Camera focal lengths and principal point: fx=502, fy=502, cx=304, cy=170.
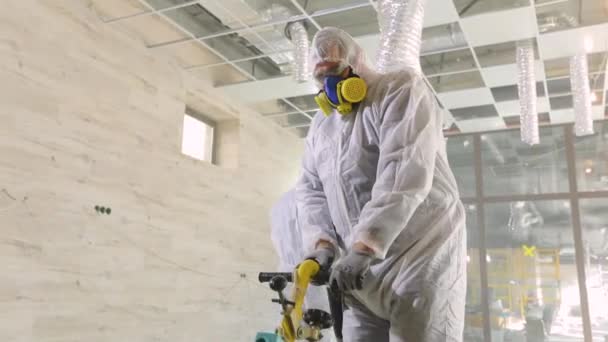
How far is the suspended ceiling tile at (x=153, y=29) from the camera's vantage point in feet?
11.7

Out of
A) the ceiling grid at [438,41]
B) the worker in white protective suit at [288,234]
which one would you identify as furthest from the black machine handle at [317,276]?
the ceiling grid at [438,41]

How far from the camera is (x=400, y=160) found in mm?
1212

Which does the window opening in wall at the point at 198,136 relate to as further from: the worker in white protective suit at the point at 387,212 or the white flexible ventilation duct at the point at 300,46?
Answer: the worker in white protective suit at the point at 387,212

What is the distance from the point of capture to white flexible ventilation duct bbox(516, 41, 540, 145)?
3.68 meters

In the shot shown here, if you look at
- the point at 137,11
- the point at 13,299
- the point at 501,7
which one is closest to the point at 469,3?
the point at 501,7

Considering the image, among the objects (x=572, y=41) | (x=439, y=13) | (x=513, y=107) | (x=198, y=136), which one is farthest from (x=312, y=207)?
(x=513, y=107)

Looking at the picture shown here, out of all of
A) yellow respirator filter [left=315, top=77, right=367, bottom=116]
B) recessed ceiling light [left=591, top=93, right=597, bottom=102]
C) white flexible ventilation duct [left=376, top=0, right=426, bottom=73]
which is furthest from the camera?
recessed ceiling light [left=591, top=93, right=597, bottom=102]

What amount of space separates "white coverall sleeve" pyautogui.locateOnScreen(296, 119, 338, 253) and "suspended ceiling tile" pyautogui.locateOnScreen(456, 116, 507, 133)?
4.33m

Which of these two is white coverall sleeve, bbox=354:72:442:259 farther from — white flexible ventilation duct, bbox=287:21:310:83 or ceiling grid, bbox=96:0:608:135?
white flexible ventilation duct, bbox=287:21:310:83

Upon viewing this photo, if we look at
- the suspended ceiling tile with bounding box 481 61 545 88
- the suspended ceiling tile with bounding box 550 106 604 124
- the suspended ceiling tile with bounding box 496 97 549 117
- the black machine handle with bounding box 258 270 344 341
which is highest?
the suspended ceiling tile with bounding box 550 106 604 124

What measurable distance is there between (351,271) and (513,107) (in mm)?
4566

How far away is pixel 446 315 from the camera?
122cm

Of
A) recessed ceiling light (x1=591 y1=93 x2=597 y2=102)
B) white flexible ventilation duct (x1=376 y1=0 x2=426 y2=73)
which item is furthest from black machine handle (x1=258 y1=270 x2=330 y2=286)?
recessed ceiling light (x1=591 y1=93 x2=597 y2=102)

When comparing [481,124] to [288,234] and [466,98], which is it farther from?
[288,234]
